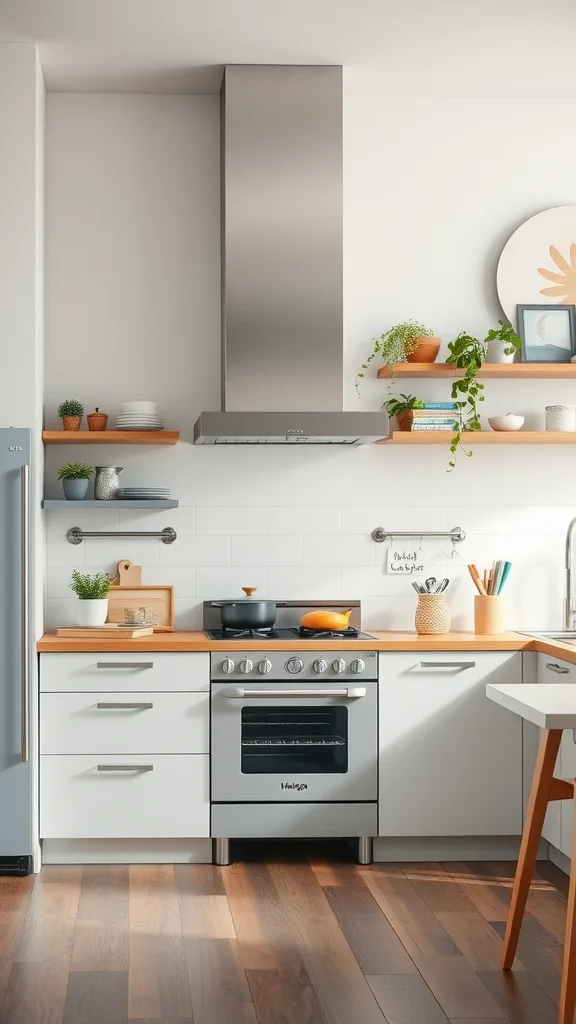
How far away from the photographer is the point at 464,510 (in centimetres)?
468

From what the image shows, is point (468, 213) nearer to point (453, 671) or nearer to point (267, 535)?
point (267, 535)

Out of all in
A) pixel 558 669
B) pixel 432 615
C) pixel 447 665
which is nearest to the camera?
pixel 558 669

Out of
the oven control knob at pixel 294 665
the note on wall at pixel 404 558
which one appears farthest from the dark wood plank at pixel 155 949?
the note on wall at pixel 404 558

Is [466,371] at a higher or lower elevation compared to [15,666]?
higher

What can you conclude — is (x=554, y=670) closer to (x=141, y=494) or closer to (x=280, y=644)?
(x=280, y=644)

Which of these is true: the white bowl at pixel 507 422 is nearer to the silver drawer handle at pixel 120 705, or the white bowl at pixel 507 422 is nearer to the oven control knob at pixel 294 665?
the oven control knob at pixel 294 665

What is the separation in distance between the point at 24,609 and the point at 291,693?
1.05m

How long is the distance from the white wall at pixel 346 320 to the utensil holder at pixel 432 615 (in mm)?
290

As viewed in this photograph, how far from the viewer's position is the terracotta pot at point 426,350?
449 cm

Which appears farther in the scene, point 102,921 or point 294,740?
point 294,740

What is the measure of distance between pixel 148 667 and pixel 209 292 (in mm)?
1660

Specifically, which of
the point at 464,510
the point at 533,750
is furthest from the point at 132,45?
the point at 533,750

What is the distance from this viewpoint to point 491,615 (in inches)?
174

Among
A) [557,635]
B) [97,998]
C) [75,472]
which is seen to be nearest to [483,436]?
[557,635]
